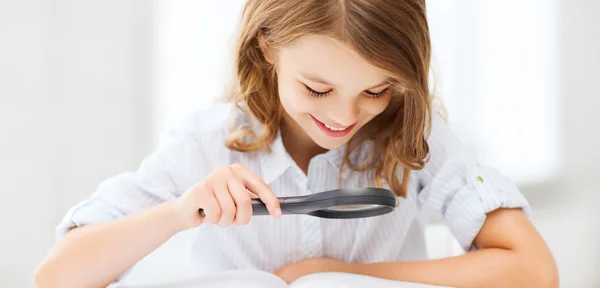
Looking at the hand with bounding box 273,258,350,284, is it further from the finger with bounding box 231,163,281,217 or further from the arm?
the finger with bounding box 231,163,281,217

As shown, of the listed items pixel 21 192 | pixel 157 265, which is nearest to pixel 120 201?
pixel 157 265

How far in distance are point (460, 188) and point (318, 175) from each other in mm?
216

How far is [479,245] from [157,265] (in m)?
0.55

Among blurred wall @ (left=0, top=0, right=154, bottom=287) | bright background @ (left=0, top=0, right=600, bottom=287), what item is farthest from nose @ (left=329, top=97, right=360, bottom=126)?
blurred wall @ (left=0, top=0, right=154, bottom=287)

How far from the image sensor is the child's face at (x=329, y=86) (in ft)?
2.58

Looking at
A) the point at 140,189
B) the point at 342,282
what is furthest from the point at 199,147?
the point at 342,282

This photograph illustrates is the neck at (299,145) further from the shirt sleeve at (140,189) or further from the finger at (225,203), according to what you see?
the finger at (225,203)

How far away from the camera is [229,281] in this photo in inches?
31.6

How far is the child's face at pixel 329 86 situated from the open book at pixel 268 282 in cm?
19

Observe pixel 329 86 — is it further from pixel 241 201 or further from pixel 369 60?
pixel 241 201

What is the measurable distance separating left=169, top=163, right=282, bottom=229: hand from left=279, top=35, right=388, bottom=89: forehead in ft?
0.49

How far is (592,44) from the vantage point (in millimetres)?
1546

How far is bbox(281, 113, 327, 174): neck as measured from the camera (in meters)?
1.06

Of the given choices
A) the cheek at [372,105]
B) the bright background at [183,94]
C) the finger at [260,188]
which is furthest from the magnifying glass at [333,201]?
the bright background at [183,94]
